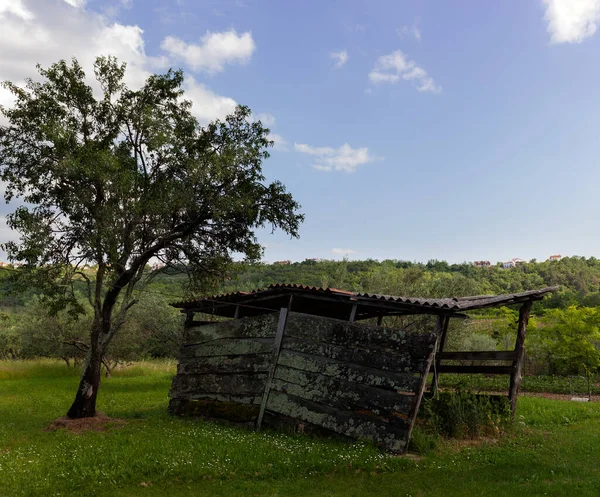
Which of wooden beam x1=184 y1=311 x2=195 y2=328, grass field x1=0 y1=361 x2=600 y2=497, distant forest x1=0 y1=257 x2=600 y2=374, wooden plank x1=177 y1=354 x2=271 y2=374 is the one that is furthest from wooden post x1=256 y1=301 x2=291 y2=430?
distant forest x1=0 y1=257 x2=600 y2=374

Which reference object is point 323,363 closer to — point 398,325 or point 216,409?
point 216,409

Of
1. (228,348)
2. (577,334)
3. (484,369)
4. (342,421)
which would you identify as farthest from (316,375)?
(577,334)

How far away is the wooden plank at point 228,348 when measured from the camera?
11.7 meters

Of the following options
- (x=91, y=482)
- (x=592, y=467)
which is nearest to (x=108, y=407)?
Answer: (x=91, y=482)

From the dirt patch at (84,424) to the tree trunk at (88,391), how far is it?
25 centimetres


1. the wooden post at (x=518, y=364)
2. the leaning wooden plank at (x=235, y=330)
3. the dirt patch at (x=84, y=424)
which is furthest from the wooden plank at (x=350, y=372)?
the dirt patch at (x=84, y=424)

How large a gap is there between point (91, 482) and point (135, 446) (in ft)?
6.19

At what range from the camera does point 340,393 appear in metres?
9.98

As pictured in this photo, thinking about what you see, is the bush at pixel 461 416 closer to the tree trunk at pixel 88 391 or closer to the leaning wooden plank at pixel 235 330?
the leaning wooden plank at pixel 235 330

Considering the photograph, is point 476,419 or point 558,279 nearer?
point 476,419

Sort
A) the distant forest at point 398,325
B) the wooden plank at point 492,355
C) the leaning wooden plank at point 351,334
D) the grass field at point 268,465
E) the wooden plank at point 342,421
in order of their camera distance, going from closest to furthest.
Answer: the grass field at point 268,465 → the wooden plank at point 342,421 → the leaning wooden plank at point 351,334 → the wooden plank at point 492,355 → the distant forest at point 398,325

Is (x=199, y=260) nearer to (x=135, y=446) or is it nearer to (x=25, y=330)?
(x=135, y=446)

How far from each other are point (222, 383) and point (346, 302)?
4659 millimetres

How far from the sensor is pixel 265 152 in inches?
551
